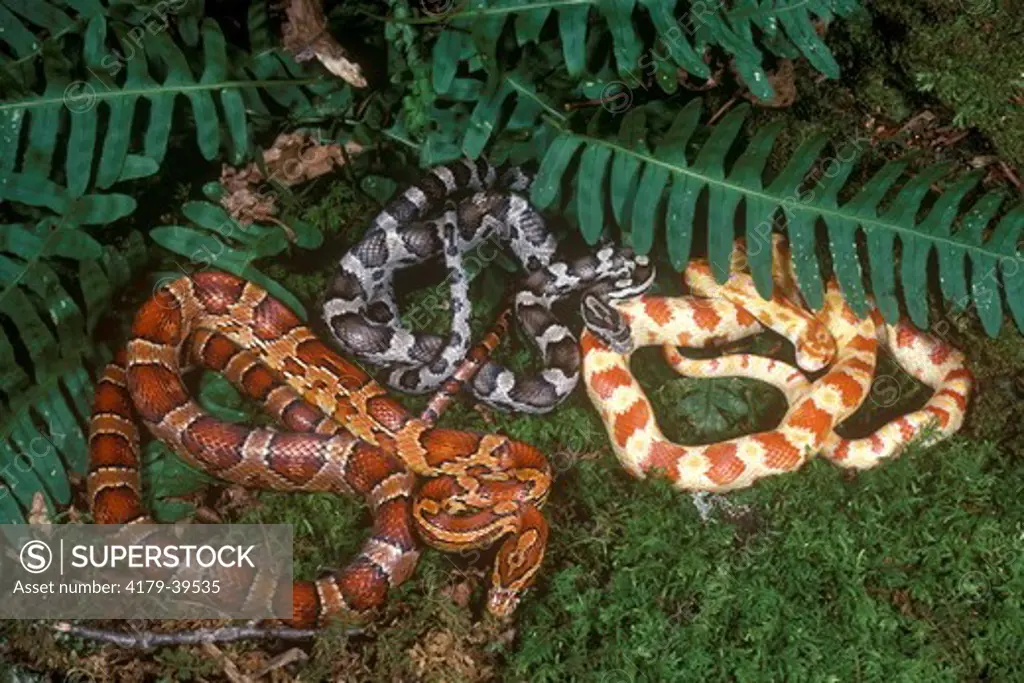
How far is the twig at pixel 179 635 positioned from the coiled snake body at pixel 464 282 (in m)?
1.79

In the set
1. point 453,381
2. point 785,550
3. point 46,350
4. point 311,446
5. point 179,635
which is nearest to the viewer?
point 179,635

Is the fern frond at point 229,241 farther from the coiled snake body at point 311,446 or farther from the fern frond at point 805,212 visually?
the fern frond at point 805,212

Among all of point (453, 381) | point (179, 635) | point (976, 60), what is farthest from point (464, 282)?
point (976, 60)

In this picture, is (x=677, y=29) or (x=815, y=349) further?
(x=815, y=349)

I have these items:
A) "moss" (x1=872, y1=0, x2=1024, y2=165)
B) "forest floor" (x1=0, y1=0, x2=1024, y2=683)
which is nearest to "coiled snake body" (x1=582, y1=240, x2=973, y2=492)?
"forest floor" (x1=0, y1=0, x2=1024, y2=683)

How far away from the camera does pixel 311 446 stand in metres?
5.75

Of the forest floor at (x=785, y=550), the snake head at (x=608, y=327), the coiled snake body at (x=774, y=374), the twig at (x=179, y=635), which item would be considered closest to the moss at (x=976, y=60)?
the forest floor at (x=785, y=550)

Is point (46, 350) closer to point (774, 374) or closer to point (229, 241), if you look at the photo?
point (229, 241)

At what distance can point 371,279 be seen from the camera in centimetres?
638

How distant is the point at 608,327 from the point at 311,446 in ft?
6.22

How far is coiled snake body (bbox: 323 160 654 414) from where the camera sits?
20.1 ft

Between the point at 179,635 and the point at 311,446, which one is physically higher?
the point at 311,446

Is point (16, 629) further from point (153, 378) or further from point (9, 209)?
point (9, 209)

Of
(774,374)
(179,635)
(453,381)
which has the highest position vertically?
(774,374)
